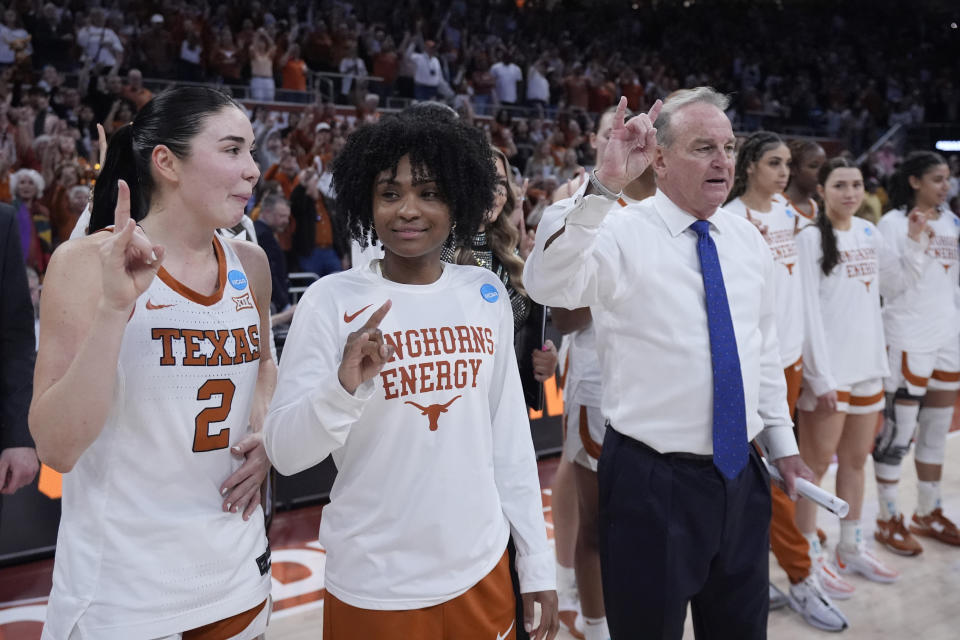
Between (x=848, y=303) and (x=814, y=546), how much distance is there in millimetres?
1106

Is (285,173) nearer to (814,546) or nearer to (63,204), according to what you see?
(63,204)

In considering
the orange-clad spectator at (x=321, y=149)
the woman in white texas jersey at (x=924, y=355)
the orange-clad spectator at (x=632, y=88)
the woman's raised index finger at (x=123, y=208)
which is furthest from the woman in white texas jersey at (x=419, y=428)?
the orange-clad spectator at (x=632, y=88)

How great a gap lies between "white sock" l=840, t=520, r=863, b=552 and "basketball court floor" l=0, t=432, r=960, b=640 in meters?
0.14

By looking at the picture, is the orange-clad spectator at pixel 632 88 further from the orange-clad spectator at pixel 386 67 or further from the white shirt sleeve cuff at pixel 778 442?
the white shirt sleeve cuff at pixel 778 442

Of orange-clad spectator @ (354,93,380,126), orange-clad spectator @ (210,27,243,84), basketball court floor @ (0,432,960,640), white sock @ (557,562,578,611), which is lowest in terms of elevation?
basketball court floor @ (0,432,960,640)

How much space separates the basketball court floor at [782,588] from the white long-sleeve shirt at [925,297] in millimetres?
1030

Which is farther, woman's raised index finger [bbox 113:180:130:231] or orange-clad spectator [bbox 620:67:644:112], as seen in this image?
orange-clad spectator [bbox 620:67:644:112]

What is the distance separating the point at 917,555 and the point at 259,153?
7.00 metres

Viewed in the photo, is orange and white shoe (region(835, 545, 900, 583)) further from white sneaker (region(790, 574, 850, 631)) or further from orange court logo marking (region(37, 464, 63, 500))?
orange court logo marking (region(37, 464, 63, 500))

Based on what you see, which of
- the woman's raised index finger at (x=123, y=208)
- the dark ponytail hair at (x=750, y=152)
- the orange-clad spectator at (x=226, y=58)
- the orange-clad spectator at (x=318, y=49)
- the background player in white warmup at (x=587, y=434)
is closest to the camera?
the woman's raised index finger at (x=123, y=208)

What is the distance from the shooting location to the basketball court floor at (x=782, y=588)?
3.30 meters

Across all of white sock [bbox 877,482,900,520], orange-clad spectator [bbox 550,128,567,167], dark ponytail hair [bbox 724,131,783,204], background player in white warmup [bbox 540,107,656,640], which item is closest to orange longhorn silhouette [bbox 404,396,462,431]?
background player in white warmup [bbox 540,107,656,640]

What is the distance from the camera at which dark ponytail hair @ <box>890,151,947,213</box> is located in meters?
4.31

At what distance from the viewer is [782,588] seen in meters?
3.75
